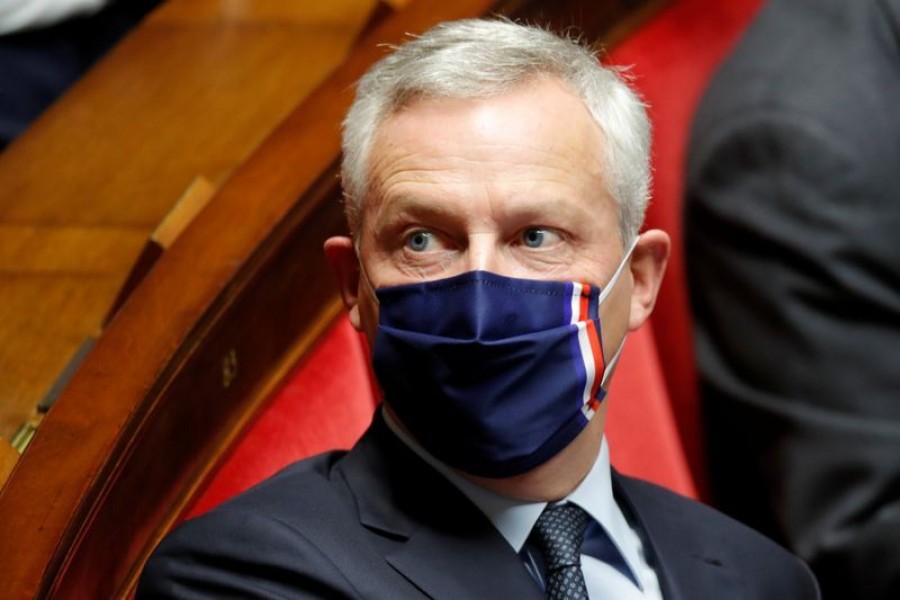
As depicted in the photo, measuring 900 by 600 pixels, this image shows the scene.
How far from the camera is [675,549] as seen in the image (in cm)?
134

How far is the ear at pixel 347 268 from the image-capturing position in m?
1.31

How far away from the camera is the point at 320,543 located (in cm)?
116

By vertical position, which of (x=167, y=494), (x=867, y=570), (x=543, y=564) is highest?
(x=543, y=564)

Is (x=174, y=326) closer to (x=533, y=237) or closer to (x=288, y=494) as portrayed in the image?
(x=288, y=494)

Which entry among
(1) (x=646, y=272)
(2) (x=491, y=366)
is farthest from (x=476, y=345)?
(1) (x=646, y=272)

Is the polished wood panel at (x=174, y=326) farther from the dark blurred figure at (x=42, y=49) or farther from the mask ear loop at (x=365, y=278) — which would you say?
the mask ear loop at (x=365, y=278)

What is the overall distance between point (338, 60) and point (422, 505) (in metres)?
0.82

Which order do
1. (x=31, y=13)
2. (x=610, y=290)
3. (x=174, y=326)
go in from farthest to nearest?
(x=31, y=13) → (x=174, y=326) → (x=610, y=290)

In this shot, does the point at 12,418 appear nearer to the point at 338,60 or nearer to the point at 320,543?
the point at 320,543

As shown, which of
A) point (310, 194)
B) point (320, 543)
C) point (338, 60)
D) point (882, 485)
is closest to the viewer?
point (320, 543)

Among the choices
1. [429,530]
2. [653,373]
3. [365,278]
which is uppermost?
[365,278]

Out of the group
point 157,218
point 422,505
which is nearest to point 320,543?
point 422,505

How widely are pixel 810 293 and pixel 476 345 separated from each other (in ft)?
2.55

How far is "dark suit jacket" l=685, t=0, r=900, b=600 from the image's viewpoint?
1802 mm
